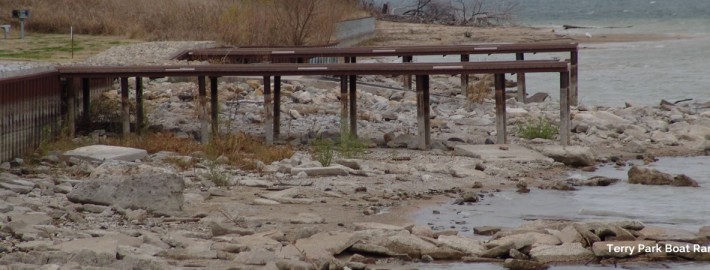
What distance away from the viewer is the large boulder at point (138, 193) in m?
13.1

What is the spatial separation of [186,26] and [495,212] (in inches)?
904

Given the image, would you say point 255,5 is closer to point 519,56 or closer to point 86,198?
point 519,56

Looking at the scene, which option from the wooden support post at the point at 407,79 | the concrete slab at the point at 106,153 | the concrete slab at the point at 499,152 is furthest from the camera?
the wooden support post at the point at 407,79

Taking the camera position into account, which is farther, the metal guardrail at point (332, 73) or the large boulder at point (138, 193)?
the metal guardrail at point (332, 73)

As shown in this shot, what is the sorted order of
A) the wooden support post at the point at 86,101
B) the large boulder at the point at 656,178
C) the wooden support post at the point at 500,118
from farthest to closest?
the wooden support post at the point at 86,101 < the wooden support post at the point at 500,118 < the large boulder at the point at 656,178

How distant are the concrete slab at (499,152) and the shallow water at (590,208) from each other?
5.28 feet

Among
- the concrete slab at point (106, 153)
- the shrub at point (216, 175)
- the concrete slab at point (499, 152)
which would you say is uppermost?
the concrete slab at point (106, 153)

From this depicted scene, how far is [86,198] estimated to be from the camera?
13.3 meters

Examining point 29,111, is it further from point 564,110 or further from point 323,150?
point 564,110

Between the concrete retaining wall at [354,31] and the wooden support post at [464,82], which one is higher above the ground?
the concrete retaining wall at [354,31]

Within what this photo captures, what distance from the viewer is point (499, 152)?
18.7m

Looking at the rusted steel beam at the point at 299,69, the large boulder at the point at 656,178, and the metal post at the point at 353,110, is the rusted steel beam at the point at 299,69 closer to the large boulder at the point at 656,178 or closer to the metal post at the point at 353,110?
the metal post at the point at 353,110

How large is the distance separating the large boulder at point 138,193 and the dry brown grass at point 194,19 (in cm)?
1831

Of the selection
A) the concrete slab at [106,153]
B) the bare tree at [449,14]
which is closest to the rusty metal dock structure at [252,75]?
the concrete slab at [106,153]
